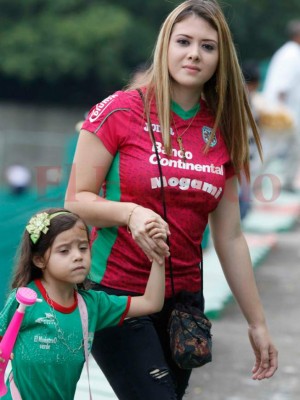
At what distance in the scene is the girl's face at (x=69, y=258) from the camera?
3070 mm

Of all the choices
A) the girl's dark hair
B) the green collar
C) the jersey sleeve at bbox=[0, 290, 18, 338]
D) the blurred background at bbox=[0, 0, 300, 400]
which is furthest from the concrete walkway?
the blurred background at bbox=[0, 0, 300, 400]

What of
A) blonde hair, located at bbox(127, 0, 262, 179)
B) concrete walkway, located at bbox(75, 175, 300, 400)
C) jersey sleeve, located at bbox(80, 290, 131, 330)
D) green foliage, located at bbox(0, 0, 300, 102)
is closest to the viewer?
jersey sleeve, located at bbox(80, 290, 131, 330)

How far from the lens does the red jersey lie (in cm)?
312

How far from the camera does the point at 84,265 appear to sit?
3.08m

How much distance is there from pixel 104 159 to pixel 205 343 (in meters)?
0.67

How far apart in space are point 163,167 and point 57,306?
55 centimetres

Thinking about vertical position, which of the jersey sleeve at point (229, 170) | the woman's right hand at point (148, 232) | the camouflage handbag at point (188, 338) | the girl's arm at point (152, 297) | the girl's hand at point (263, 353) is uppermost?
the jersey sleeve at point (229, 170)

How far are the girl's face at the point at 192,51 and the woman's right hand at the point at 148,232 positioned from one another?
1.73 ft

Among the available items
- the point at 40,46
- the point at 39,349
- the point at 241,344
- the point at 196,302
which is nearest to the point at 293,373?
the point at 241,344

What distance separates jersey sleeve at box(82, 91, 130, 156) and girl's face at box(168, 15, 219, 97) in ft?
0.69

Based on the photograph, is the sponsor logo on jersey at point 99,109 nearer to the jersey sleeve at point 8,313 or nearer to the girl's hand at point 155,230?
the girl's hand at point 155,230

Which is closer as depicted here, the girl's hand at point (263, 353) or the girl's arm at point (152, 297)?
the girl's arm at point (152, 297)

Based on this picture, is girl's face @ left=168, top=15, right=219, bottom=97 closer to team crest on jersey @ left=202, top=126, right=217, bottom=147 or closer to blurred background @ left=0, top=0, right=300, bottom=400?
team crest on jersey @ left=202, top=126, right=217, bottom=147

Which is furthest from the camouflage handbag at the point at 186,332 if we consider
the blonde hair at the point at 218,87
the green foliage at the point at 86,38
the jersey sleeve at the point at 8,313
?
the green foliage at the point at 86,38
